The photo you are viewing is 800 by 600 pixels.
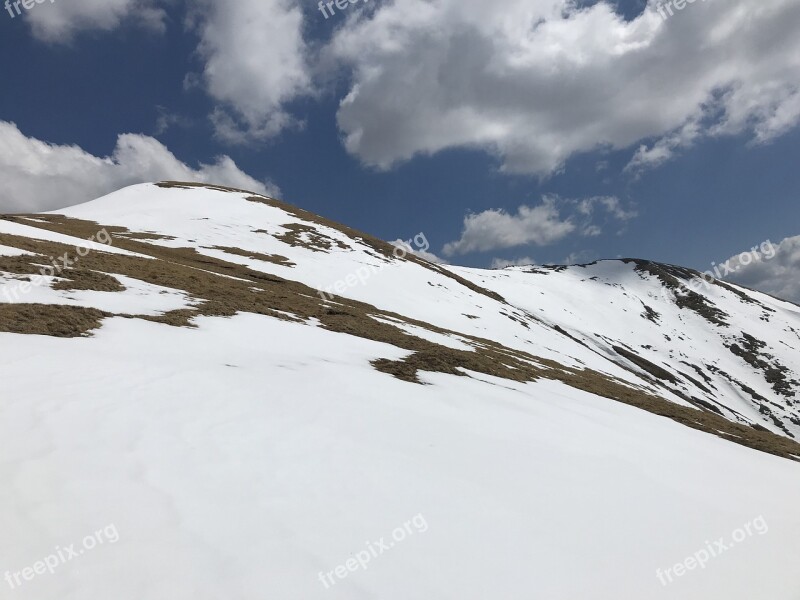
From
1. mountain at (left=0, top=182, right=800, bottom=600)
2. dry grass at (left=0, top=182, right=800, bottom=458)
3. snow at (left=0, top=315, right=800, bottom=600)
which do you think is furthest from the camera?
dry grass at (left=0, top=182, right=800, bottom=458)

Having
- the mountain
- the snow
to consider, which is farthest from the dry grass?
the snow

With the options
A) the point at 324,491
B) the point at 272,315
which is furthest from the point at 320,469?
the point at 272,315

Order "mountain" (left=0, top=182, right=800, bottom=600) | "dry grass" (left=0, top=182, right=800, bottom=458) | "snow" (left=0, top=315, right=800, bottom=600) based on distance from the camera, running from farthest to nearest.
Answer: "dry grass" (left=0, top=182, right=800, bottom=458) → "mountain" (left=0, top=182, right=800, bottom=600) → "snow" (left=0, top=315, right=800, bottom=600)

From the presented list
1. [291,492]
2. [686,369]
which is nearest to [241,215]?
[291,492]

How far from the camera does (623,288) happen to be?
124625 mm

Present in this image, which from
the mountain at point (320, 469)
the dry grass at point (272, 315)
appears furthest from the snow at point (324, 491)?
the dry grass at point (272, 315)

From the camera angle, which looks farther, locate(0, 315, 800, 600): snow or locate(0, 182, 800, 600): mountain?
locate(0, 182, 800, 600): mountain

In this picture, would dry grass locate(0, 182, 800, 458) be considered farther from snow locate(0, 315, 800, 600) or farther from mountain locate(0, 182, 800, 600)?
snow locate(0, 315, 800, 600)

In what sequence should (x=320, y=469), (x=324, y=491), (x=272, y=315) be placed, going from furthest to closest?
1. (x=272, y=315)
2. (x=320, y=469)
3. (x=324, y=491)

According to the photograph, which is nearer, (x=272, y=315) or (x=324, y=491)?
(x=324, y=491)

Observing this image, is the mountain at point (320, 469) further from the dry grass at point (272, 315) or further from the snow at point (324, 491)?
the dry grass at point (272, 315)

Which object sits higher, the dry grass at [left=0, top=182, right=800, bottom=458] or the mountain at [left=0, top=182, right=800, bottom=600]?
the dry grass at [left=0, top=182, right=800, bottom=458]

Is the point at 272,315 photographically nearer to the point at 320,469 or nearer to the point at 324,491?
the point at 320,469

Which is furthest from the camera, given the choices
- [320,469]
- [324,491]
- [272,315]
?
[272,315]
